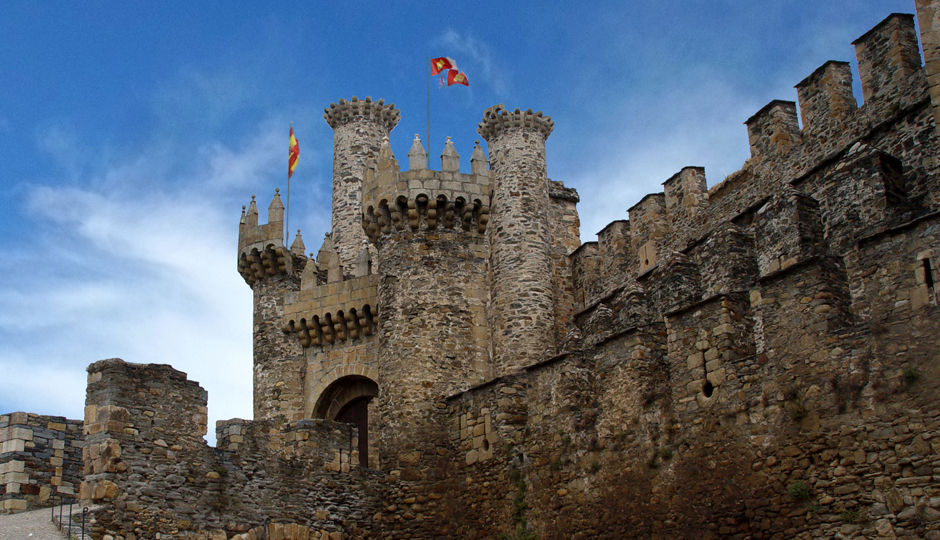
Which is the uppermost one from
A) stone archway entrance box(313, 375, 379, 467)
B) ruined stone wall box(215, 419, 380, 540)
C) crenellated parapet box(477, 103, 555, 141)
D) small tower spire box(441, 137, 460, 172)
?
crenellated parapet box(477, 103, 555, 141)

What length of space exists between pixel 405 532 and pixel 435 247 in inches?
220

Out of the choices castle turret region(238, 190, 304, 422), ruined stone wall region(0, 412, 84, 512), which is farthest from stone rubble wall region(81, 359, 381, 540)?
castle turret region(238, 190, 304, 422)

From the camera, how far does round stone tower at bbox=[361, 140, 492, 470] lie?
2034 cm

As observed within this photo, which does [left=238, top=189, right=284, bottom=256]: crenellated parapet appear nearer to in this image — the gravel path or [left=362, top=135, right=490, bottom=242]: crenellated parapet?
[left=362, top=135, right=490, bottom=242]: crenellated parapet

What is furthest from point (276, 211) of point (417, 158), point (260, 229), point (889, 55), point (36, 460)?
point (889, 55)

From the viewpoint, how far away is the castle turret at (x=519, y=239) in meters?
21.5

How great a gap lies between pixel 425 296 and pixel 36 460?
746cm

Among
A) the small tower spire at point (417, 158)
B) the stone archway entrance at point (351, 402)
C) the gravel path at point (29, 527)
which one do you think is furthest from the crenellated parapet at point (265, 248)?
the gravel path at point (29, 527)

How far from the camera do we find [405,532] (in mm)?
19703

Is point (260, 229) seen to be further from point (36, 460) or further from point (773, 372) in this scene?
point (773, 372)

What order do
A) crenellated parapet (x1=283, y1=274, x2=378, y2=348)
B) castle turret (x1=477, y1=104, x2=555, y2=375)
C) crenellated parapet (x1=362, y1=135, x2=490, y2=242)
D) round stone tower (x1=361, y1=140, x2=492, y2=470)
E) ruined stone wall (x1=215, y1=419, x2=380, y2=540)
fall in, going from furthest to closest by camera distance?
crenellated parapet (x1=283, y1=274, x2=378, y2=348), crenellated parapet (x1=362, y1=135, x2=490, y2=242), castle turret (x1=477, y1=104, x2=555, y2=375), round stone tower (x1=361, y1=140, x2=492, y2=470), ruined stone wall (x1=215, y1=419, x2=380, y2=540)

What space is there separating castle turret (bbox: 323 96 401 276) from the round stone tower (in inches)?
169

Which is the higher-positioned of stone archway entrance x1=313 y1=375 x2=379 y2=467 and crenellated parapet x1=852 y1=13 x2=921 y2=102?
crenellated parapet x1=852 y1=13 x2=921 y2=102

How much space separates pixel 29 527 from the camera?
51.5 feet
